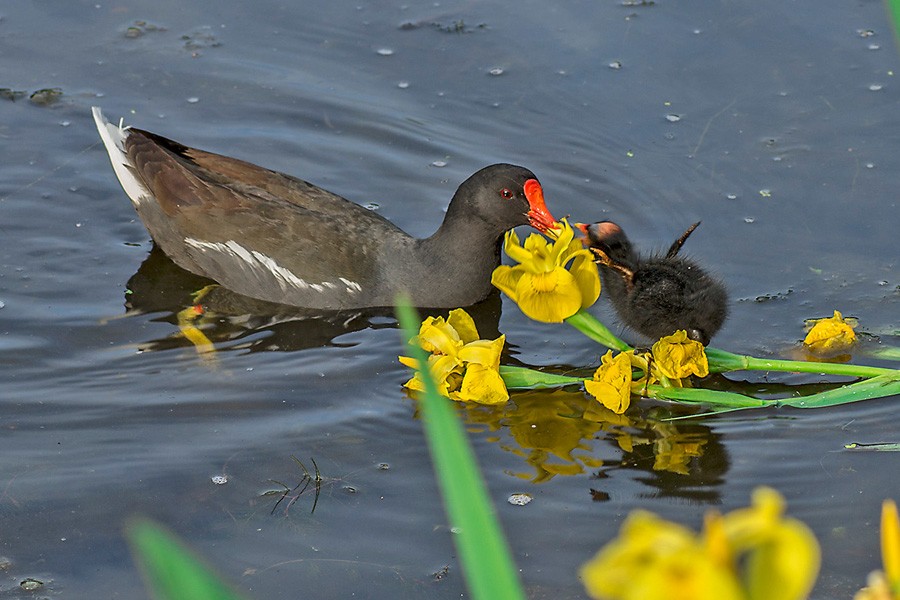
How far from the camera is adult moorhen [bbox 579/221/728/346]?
14.3 feet

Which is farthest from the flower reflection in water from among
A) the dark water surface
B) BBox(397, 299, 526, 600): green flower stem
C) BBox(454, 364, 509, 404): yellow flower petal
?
BBox(397, 299, 526, 600): green flower stem

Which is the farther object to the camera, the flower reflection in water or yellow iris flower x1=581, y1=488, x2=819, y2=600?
the flower reflection in water

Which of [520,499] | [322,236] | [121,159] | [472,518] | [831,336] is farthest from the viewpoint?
[121,159]

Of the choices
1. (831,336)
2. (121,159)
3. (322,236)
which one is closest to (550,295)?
(831,336)

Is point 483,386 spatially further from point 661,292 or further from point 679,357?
point 661,292

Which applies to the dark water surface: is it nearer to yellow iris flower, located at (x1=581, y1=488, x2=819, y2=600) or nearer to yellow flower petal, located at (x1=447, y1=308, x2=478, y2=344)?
yellow flower petal, located at (x1=447, y1=308, x2=478, y2=344)

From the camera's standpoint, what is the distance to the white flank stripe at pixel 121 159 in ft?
19.5

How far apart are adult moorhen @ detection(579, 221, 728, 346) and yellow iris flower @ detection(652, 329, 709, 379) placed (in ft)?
0.95

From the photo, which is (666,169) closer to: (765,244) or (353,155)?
(765,244)

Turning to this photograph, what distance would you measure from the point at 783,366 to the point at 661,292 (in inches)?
26.0

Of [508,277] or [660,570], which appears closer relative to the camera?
[660,570]

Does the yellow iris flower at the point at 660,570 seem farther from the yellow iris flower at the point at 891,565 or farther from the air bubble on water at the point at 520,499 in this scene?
the air bubble on water at the point at 520,499

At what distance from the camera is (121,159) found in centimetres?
600

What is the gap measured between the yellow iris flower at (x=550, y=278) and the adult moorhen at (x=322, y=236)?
68.9 inches
